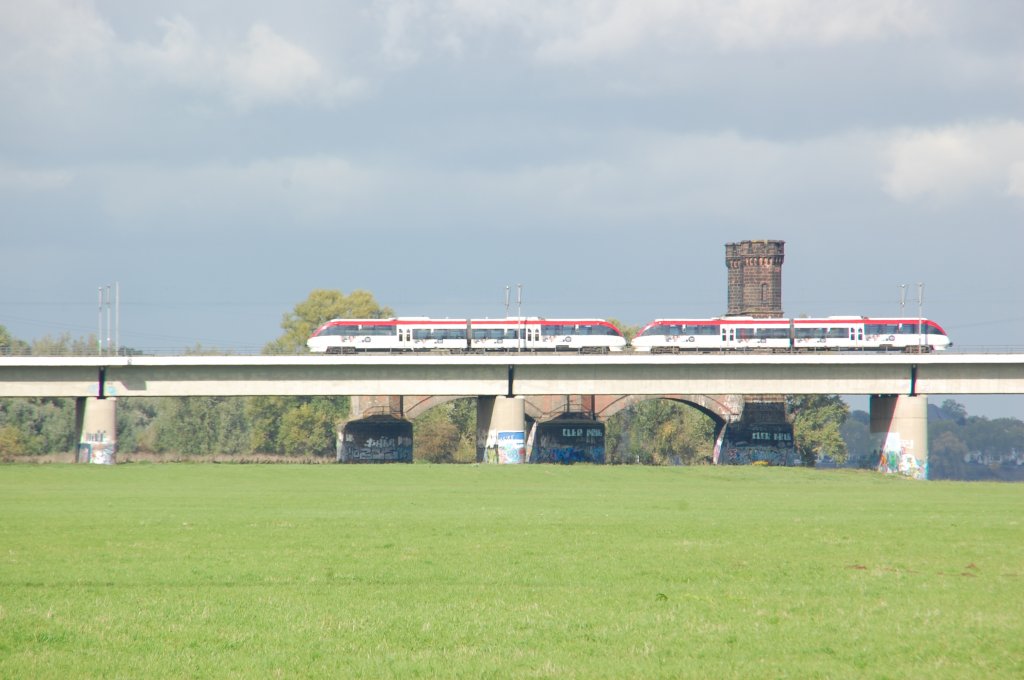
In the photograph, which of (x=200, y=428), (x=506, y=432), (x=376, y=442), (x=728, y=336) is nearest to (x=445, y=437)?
(x=200, y=428)

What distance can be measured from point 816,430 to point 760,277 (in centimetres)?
2361

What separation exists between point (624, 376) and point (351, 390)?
22.0m

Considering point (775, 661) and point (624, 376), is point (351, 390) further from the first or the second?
point (775, 661)

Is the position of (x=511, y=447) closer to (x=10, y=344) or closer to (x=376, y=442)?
(x=376, y=442)

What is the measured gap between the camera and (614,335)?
347ft

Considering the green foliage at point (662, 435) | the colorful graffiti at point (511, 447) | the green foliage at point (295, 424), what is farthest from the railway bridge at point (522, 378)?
the green foliage at point (295, 424)

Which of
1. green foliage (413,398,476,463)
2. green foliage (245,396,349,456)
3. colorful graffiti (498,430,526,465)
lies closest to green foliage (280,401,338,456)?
green foliage (245,396,349,456)

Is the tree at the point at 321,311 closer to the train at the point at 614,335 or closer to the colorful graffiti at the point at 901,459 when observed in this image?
the train at the point at 614,335

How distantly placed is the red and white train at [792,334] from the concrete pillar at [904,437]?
10249 millimetres

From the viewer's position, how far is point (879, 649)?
61.4ft

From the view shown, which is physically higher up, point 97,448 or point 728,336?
point 728,336

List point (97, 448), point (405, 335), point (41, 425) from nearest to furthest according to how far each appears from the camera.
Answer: point (97, 448) → point (405, 335) → point (41, 425)

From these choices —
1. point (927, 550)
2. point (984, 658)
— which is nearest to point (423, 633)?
point (984, 658)

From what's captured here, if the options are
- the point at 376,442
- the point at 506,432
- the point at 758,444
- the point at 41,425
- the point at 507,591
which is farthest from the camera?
the point at 41,425
